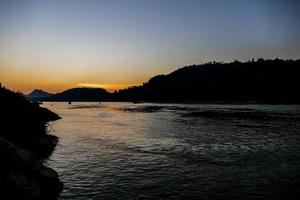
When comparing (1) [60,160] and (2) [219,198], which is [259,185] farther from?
(1) [60,160]

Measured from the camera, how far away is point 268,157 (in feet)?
107

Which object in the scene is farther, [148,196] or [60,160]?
[60,160]

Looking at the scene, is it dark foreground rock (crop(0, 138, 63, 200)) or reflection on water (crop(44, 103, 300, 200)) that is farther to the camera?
reflection on water (crop(44, 103, 300, 200))

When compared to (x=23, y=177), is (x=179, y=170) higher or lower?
lower

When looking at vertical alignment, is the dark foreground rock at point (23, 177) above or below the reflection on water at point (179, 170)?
above

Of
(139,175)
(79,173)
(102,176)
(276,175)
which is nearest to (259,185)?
(276,175)

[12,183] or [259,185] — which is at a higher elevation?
[12,183]

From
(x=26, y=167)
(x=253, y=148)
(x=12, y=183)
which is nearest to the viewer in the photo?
(x=12, y=183)

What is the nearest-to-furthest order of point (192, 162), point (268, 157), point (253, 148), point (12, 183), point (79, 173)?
point (12, 183), point (79, 173), point (192, 162), point (268, 157), point (253, 148)

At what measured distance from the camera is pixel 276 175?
24.9 meters

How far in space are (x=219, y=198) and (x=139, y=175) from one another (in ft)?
26.4

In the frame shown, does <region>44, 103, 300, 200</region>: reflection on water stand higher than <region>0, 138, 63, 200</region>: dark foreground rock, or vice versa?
<region>0, 138, 63, 200</region>: dark foreground rock

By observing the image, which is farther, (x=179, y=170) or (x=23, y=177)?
(x=179, y=170)

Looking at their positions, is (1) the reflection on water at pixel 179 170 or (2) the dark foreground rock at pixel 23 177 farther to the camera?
(1) the reflection on water at pixel 179 170
